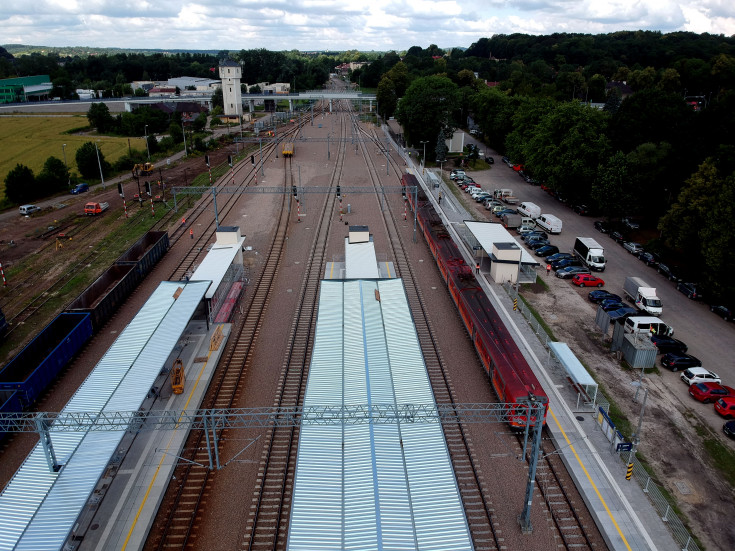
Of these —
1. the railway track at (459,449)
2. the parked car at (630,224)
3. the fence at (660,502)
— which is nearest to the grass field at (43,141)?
the railway track at (459,449)

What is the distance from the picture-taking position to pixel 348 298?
30.8 metres

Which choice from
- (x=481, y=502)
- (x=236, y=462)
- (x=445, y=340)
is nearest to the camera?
(x=481, y=502)

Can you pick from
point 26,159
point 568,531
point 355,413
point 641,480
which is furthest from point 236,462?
point 26,159

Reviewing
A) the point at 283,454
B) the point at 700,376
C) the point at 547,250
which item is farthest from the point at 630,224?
the point at 283,454

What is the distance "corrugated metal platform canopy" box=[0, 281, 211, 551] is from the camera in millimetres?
16125

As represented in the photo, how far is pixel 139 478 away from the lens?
21.6m

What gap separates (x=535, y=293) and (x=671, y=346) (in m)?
10.3

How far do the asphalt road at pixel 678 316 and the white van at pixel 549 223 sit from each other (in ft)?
3.09

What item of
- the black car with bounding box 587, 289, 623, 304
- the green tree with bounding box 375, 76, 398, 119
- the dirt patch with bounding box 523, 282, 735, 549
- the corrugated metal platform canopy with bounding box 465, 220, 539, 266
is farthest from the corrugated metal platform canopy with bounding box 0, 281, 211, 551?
the green tree with bounding box 375, 76, 398, 119

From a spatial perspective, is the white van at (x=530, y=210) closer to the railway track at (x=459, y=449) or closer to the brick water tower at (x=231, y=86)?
the railway track at (x=459, y=449)

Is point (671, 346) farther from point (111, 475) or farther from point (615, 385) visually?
point (111, 475)

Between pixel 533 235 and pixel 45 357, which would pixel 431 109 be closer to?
pixel 533 235

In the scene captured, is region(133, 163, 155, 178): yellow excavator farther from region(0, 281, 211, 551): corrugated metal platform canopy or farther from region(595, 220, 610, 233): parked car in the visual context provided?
region(595, 220, 610, 233): parked car

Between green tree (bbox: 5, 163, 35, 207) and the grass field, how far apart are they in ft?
15.5
